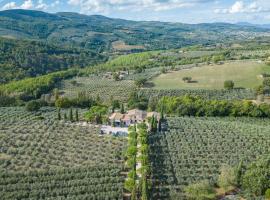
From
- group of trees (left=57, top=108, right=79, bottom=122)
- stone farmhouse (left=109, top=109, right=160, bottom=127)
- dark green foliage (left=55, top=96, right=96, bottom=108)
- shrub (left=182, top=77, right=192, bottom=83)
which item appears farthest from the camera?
shrub (left=182, top=77, right=192, bottom=83)

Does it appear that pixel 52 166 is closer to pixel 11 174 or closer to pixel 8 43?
pixel 11 174

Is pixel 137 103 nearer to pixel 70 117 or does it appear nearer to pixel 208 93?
pixel 70 117

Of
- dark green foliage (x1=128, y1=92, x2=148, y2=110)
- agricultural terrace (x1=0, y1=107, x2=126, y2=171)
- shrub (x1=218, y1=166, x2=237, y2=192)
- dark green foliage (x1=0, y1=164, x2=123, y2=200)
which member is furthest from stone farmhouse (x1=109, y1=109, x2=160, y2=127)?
shrub (x1=218, y1=166, x2=237, y2=192)

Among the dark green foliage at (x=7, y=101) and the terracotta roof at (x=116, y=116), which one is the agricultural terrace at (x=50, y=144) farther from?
the dark green foliage at (x=7, y=101)

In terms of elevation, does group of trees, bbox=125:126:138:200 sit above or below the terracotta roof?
above

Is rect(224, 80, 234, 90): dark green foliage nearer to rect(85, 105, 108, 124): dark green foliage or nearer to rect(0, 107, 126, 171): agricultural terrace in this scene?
rect(85, 105, 108, 124): dark green foliage

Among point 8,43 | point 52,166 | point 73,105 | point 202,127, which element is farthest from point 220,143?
point 8,43
